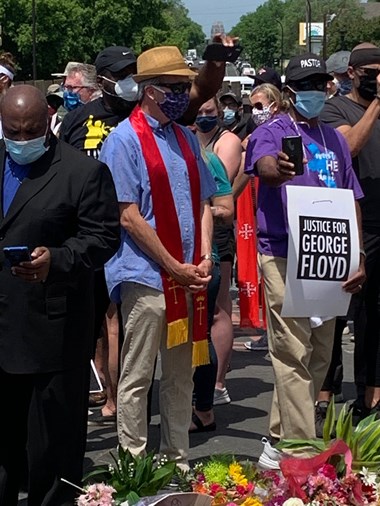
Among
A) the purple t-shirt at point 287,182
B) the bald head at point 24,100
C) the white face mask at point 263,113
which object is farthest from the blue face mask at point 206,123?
the bald head at point 24,100

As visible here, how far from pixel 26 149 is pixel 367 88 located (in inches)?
112

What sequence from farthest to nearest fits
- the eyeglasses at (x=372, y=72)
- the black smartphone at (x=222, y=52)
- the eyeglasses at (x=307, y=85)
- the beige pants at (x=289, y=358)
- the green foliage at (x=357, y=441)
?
the eyeglasses at (x=372, y=72) → the eyeglasses at (x=307, y=85) → the beige pants at (x=289, y=358) → the black smartphone at (x=222, y=52) → the green foliage at (x=357, y=441)

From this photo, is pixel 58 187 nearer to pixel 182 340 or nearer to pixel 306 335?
pixel 182 340

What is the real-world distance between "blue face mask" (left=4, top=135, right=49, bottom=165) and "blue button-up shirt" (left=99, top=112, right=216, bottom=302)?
2.48 ft

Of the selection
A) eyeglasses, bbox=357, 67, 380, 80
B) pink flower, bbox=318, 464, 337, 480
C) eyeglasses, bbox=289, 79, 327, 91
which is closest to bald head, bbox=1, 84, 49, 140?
pink flower, bbox=318, 464, 337, 480

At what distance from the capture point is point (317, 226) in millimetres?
5594

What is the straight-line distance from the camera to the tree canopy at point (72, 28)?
7481 centimetres

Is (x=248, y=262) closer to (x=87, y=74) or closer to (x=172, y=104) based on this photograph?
(x=87, y=74)

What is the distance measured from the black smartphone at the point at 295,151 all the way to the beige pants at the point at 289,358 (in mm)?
565

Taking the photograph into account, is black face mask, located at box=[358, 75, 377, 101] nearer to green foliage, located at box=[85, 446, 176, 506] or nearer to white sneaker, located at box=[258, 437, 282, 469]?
white sneaker, located at box=[258, 437, 282, 469]

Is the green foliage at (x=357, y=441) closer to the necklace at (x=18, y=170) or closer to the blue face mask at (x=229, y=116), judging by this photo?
the necklace at (x=18, y=170)

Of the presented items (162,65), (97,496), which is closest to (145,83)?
(162,65)

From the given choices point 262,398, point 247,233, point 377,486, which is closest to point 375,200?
point 262,398

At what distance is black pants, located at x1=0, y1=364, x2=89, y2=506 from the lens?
450cm
